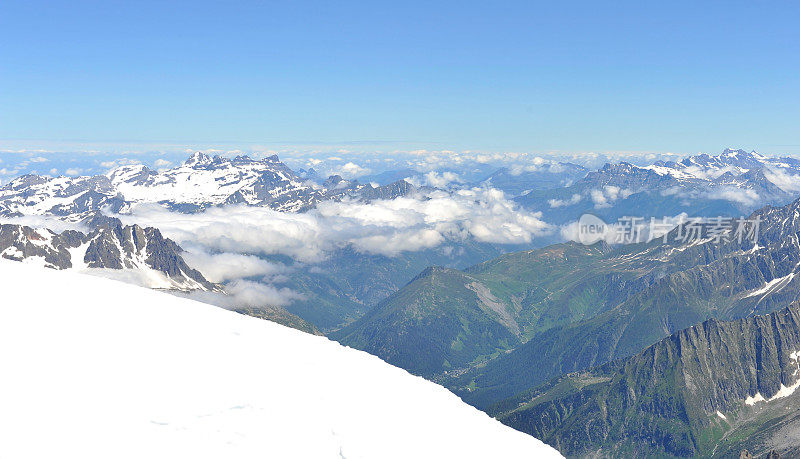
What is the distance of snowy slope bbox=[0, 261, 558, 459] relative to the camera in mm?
10797

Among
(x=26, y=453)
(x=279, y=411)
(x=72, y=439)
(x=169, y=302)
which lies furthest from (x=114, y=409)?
(x=169, y=302)

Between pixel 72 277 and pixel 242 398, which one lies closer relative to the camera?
pixel 242 398

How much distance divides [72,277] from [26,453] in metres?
6.77

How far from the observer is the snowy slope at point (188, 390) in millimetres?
10797

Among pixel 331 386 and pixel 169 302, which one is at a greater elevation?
pixel 169 302

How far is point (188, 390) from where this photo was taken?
12203 mm

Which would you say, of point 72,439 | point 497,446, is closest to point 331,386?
point 497,446

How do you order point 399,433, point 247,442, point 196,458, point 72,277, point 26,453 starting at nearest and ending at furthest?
1. point 26,453
2. point 196,458
3. point 247,442
4. point 399,433
5. point 72,277

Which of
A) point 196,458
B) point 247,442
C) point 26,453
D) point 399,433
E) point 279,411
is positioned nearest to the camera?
point 26,453

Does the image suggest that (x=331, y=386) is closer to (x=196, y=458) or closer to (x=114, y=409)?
(x=196, y=458)

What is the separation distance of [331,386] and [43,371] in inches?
272

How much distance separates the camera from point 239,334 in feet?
49.0

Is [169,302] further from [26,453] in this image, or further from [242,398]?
[26,453]

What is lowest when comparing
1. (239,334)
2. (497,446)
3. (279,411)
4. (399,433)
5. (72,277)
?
(497,446)
